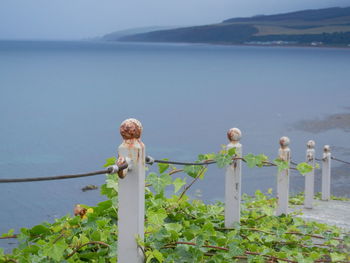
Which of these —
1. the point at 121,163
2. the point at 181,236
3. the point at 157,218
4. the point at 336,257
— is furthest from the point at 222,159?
the point at 121,163

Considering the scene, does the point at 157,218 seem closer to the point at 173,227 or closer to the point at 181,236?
the point at 173,227

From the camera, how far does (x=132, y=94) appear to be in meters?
56.5

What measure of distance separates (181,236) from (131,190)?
1350 millimetres

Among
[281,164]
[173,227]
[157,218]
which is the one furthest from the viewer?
[281,164]

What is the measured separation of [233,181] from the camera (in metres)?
5.52

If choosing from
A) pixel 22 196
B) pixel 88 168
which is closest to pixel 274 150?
pixel 88 168

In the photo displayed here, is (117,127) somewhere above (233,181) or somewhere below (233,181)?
below

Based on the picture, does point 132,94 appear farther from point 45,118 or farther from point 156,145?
point 156,145

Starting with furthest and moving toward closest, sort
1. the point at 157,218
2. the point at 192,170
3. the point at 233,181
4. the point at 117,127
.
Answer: the point at 117,127 < the point at 233,181 < the point at 192,170 < the point at 157,218

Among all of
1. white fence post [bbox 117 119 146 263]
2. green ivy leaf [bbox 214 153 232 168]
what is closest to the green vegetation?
green ivy leaf [bbox 214 153 232 168]

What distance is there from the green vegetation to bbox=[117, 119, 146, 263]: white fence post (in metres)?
0.10

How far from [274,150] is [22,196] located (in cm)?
1172

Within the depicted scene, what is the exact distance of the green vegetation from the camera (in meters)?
4.37

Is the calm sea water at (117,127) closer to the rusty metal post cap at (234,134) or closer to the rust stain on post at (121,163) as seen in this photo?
the rusty metal post cap at (234,134)
